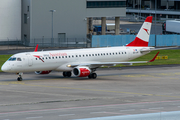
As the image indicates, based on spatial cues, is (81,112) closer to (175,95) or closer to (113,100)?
(113,100)

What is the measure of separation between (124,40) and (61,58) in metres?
57.0

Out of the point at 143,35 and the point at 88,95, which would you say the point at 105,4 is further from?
the point at 88,95

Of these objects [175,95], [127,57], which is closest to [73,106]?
[175,95]

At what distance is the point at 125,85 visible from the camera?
45562mm

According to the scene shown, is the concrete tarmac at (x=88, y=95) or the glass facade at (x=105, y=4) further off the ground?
the glass facade at (x=105, y=4)

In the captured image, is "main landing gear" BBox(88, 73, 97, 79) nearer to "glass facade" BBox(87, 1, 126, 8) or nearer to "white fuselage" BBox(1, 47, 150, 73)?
"white fuselage" BBox(1, 47, 150, 73)

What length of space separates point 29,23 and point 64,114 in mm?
73944

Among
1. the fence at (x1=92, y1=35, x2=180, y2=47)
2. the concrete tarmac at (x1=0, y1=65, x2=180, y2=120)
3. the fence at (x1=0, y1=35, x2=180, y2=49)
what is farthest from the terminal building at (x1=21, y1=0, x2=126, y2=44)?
the concrete tarmac at (x1=0, y1=65, x2=180, y2=120)

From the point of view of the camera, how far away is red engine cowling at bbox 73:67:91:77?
1924 inches

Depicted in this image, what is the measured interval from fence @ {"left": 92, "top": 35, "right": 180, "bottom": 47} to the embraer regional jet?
145ft

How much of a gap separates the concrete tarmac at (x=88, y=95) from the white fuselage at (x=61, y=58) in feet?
6.44

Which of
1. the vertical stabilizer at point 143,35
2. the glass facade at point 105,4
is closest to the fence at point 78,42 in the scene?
the glass facade at point 105,4

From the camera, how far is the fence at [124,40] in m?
103

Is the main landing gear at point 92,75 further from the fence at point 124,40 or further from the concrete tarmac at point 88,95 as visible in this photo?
the fence at point 124,40
